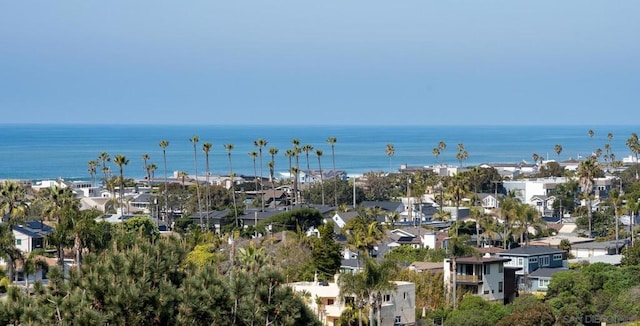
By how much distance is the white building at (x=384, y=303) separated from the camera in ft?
141

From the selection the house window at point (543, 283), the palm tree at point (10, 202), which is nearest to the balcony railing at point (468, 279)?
the house window at point (543, 283)

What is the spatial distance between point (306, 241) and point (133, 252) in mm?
37089

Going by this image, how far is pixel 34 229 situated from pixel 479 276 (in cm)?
2748

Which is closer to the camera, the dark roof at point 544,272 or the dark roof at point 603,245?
the dark roof at point 544,272

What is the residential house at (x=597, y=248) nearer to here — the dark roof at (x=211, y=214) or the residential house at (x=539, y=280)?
the residential house at (x=539, y=280)

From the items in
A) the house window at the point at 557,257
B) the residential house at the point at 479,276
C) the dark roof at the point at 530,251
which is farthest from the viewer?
the house window at the point at 557,257

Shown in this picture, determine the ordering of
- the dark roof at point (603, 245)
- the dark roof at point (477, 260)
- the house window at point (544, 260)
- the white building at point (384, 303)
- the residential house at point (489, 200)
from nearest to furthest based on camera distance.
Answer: the white building at point (384, 303)
the dark roof at point (477, 260)
the house window at point (544, 260)
the dark roof at point (603, 245)
the residential house at point (489, 200)

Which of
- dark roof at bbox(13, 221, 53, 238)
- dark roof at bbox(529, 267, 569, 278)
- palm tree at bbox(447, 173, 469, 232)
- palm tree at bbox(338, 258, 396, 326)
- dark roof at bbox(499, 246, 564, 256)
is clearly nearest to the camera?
palm tree at bbox(338, 258, 396, 326)

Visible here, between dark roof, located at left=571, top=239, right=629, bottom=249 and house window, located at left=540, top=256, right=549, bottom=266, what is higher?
house window, located at left=540, top=256, right=549, bottom=266

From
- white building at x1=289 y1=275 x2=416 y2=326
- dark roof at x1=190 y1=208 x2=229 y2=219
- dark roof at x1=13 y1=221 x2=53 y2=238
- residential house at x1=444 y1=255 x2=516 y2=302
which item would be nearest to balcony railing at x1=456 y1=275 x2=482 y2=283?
residential house at x1=444 y1=255 x2=516 y2=302

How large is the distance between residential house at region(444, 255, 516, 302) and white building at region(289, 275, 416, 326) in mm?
4530

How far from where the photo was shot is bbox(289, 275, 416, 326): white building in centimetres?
4306

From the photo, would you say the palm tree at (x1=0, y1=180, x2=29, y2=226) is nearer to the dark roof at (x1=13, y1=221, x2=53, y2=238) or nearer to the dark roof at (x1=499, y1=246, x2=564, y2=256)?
the dark roof at (x1=13, y1=221, x2=53, y2=238)

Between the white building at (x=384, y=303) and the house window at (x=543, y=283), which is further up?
the white building at (x=384, y=303)
